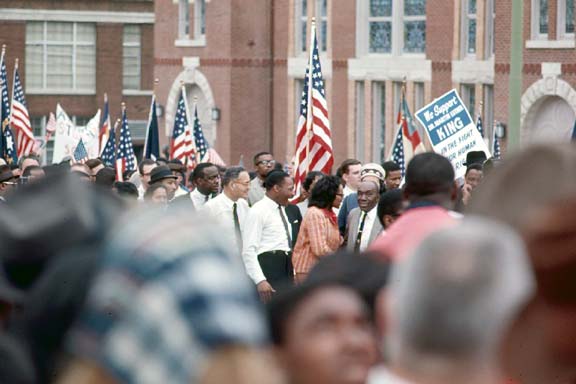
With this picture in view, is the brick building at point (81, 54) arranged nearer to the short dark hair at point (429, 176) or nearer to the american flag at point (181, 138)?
the american flag at point (181, 138)

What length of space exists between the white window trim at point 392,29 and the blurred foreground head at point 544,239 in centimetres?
3056

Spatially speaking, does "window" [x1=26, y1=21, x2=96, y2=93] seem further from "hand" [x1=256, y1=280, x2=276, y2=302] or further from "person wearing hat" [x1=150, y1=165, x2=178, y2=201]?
"hand" [x1=256, y1=280, x2=276, y2=302]

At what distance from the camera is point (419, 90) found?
33.8m

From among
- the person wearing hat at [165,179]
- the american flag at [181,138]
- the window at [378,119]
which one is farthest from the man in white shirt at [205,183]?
the window at [378,119]

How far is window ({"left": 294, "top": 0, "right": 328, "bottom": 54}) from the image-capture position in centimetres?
3775

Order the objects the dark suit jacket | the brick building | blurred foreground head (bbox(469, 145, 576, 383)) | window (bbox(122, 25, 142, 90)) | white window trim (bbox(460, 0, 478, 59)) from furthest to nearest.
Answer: window (bbox(122, 25, 142, 90)) < the brick building < white window trim (bbox(460, 0, 478, 59)) < the dark suit jacket < blurred foreground head (bbox(469, 145, 576, 383))

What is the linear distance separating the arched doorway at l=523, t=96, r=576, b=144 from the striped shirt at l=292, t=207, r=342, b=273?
15.8 metres

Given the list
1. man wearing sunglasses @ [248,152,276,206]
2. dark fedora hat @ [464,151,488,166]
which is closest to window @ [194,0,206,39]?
man wearing sunglasses @ [248,152,276,206]

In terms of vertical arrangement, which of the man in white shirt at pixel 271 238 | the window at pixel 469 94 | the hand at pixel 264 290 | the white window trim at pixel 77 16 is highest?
the white window trim at pixel 77 16

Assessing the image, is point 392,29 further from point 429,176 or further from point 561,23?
point 429,176

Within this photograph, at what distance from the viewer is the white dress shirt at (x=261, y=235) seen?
12.5 meters

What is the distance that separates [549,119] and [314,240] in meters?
16.9

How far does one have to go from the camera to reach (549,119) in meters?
28.4

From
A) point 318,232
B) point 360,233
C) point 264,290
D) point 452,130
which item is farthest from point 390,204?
point 452,130
